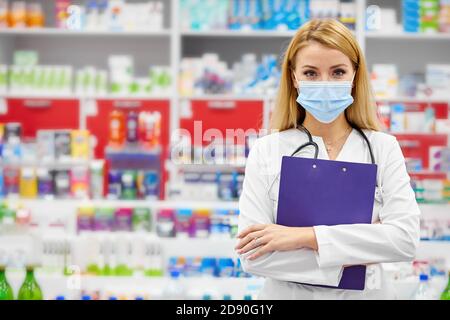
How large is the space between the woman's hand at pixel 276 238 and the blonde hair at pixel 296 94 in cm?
29

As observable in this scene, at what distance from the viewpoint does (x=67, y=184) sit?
490cm

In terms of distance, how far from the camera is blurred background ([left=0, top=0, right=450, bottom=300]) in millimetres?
4309

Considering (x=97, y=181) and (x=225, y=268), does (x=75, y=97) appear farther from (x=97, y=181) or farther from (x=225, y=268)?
(x=225, y=268)

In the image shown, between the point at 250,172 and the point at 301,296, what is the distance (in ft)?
0.98

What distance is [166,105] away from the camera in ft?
18.0

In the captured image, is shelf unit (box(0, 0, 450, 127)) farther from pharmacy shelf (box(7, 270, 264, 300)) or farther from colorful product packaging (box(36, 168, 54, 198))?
pharmacy shelf (box(7, 270, 264, 300))

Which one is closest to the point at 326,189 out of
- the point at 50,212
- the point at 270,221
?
the point at 270,221

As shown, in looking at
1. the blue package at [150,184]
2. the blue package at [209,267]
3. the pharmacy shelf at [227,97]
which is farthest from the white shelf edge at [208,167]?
the blue package at [209,267]

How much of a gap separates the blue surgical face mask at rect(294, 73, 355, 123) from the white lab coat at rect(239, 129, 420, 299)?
0.07 meters

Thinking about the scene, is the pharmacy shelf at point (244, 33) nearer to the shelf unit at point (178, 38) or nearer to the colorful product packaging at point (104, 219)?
the shelf unit at point (178, 38)

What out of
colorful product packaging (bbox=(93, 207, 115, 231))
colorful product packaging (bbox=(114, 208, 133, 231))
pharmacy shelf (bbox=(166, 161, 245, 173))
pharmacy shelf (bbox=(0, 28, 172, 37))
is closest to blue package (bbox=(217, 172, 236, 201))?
pharmacy shelf (bbox=(166, 161, 245, 173))

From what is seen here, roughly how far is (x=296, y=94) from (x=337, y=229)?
1.22ft

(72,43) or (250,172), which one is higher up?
(72,43)
